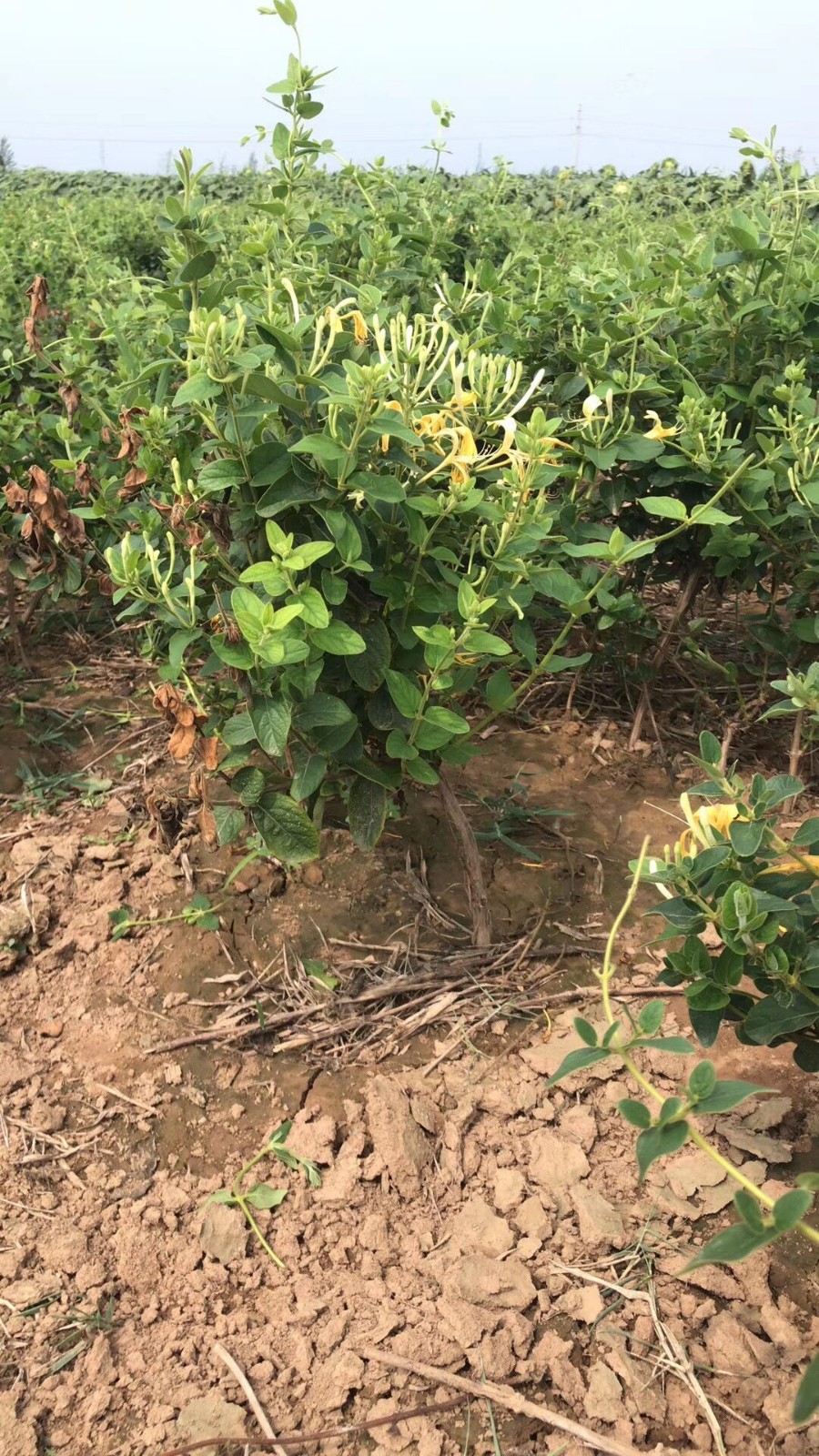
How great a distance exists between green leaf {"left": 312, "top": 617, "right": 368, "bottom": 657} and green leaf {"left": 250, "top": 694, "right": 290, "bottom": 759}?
0.17 m

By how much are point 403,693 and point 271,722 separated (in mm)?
236

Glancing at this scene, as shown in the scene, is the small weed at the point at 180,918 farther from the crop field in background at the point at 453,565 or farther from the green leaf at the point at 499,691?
the green leaf at the point at 499,691

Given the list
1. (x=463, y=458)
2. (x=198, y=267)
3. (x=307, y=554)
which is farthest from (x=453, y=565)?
(x=198, y=267)

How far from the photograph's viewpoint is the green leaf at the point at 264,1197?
1.76 m

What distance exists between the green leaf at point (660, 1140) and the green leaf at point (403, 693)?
3.00ft

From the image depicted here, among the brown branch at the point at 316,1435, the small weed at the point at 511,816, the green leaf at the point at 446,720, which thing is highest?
the green leaf at the point at 446,720

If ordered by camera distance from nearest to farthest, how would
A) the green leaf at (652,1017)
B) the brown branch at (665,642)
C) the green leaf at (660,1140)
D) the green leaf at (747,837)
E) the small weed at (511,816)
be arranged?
the green leaf at (660,1140) < the green leaf at (652,1017) < the green leaf at (747,837) < the small weed at (511,816) < the brown branch at (665,642)

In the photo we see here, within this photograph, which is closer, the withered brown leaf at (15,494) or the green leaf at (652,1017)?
the green leaf at (652,1017)

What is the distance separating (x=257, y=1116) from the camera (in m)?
1.93

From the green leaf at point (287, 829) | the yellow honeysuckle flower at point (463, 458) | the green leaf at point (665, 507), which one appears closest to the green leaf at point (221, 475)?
the yellow honeysuckle flower at point (463, 458)

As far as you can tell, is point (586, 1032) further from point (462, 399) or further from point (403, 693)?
point (462, 399)

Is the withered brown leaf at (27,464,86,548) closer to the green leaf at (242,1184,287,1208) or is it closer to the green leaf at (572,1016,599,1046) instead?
the green leaf at (242,1184,287,1208)

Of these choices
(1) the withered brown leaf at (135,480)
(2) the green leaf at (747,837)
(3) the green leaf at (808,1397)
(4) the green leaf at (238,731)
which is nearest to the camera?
(3) the green leaf at (808,1397)

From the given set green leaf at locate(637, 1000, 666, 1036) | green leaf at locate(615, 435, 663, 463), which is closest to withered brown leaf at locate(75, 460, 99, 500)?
green leaf at locate(615, 435, 663, 463)
